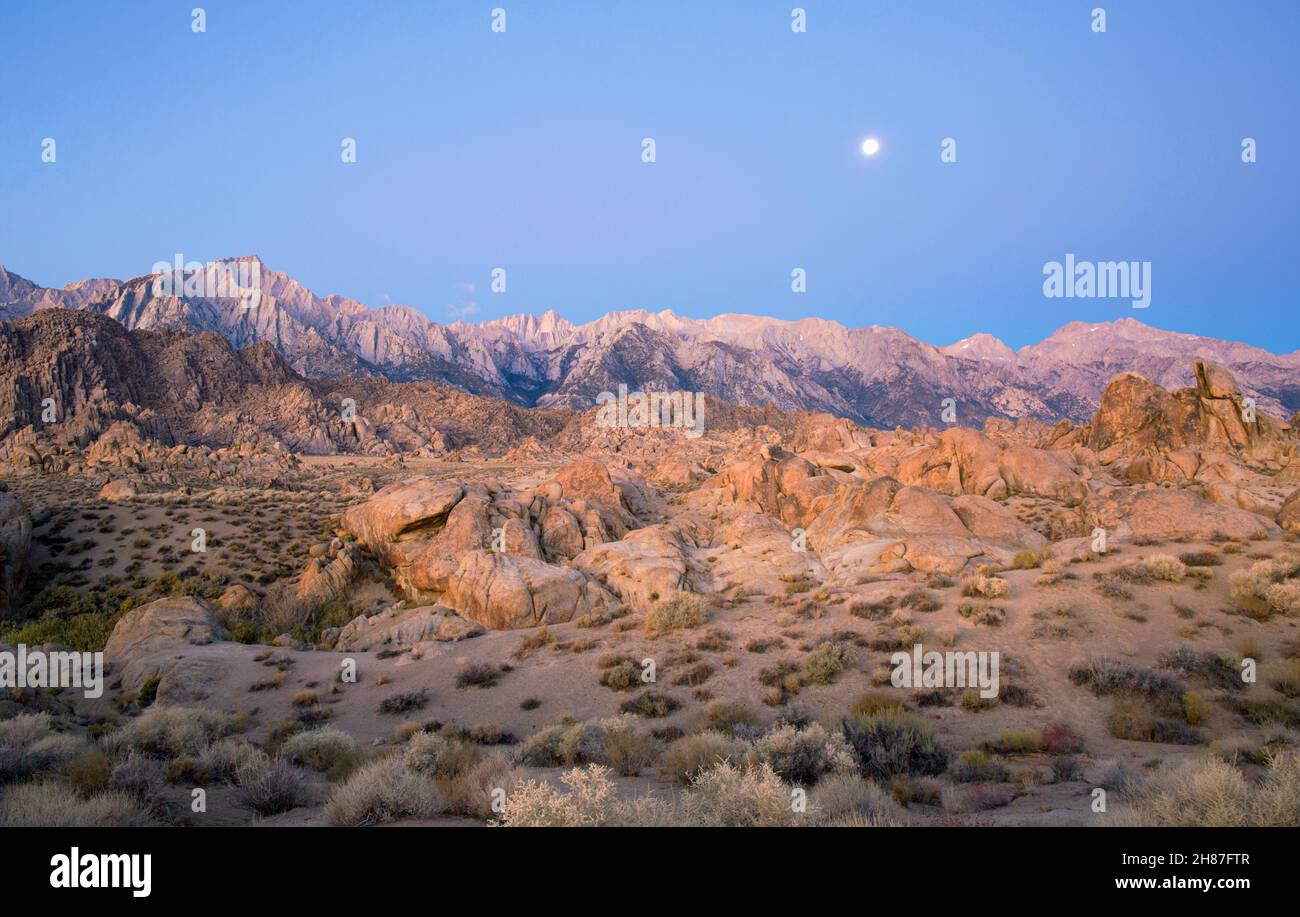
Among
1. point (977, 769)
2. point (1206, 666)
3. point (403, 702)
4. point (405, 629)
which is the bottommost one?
point (405, 629)

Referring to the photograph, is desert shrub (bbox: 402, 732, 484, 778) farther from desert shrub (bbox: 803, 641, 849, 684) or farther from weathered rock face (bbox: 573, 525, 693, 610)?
weathered rock face (bbox: 573, 525, 693, 610)

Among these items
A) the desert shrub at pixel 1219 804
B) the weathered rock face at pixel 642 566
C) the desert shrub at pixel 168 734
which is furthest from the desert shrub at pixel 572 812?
the weathered rock face at pixel 642 566

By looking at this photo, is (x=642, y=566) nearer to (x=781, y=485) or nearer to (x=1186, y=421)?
(x=781, y=485)

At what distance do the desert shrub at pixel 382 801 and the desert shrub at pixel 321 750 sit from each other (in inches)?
112

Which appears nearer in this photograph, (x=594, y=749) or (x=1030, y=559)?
(x=594, y=749)

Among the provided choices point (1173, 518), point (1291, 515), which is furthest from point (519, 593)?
point (1291, 515)

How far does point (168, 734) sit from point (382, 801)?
5.78 m

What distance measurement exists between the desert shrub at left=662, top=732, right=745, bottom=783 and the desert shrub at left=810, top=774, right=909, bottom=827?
57.7 inches

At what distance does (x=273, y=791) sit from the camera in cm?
723

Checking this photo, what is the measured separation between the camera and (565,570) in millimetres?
23328

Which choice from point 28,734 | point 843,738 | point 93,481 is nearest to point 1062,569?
point 843,738

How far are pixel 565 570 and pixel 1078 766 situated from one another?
1773 cm
